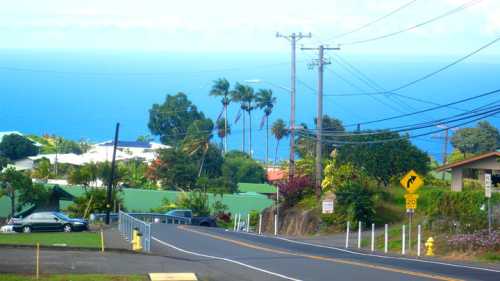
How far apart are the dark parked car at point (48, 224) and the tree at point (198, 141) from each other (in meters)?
58.3

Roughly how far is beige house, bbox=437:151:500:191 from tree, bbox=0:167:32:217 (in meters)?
32.7

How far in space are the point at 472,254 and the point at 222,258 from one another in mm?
8901

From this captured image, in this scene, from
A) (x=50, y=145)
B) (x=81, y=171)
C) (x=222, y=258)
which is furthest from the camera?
(x=50, y=145)

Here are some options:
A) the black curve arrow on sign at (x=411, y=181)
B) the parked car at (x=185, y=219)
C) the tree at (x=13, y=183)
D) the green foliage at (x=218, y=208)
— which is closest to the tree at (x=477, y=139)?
the green foliage at (x=218, y=208)

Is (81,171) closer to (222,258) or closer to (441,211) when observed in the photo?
(441,211)

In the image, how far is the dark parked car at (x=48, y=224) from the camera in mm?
47469

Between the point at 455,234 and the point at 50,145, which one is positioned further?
the point at 50,145

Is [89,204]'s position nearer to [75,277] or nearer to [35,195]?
[35,195]

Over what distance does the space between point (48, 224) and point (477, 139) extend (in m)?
81.7

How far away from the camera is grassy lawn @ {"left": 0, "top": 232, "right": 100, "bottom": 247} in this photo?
36675 mm

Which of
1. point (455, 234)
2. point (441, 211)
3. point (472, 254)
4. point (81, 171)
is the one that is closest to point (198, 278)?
point (472, 254)

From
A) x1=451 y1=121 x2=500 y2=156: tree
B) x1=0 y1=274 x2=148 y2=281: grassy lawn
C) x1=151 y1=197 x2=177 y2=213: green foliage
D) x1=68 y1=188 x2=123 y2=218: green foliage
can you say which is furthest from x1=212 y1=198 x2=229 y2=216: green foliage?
x1=0 y1=274 x2=148 y2=281: grassy lawn

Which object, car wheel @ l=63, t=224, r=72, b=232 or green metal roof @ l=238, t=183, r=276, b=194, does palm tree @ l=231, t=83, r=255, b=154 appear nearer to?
green metal roof @ l=238, t=183, r=276, b=194

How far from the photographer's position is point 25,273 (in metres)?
23.7
